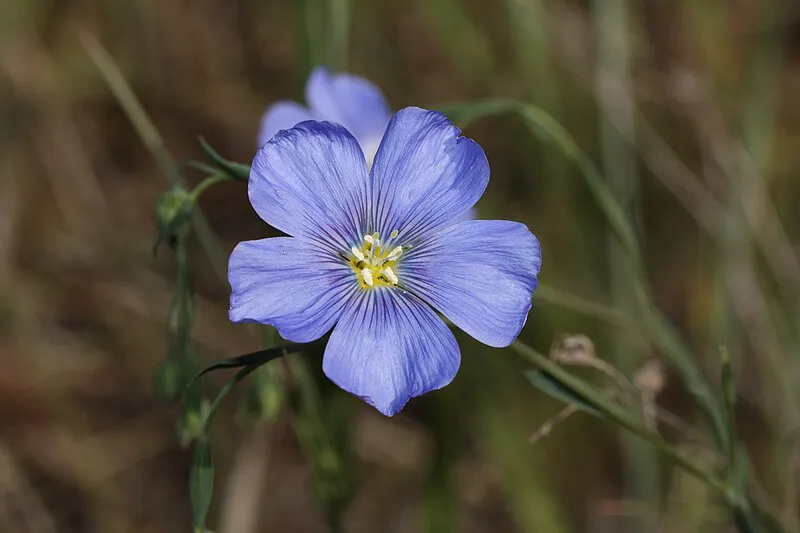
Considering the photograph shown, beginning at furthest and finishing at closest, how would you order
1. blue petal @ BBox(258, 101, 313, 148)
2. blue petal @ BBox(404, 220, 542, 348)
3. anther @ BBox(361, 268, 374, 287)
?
blue petal @ BBox(258, 101, 313, 148) → anther @ BBox(361, 268, 374, 287) → blue petal @ BBox(404, 220, 542, 348)

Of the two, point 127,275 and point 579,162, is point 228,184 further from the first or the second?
point 579,162

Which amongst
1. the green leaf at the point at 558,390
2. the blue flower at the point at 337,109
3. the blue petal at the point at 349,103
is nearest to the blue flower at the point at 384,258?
the green leaf at the point at 558,390

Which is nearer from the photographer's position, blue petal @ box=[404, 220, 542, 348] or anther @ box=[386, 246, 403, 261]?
blue petal @ box=[404, 220, 542, 348]

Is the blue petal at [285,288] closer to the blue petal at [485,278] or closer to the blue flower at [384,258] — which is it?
the blue flower at [384,258]

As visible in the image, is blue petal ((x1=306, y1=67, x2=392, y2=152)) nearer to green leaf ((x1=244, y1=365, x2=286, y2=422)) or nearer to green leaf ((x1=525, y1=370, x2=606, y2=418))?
green leaf ((x1=244, y1=365, x2=286, y2=422))

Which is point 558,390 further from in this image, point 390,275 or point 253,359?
point 253,359

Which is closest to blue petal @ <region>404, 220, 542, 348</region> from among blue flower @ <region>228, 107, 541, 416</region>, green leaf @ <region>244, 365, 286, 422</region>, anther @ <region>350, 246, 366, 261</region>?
blue flower @ <region>228, 107, 541, 416</region>
